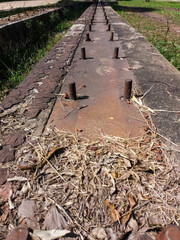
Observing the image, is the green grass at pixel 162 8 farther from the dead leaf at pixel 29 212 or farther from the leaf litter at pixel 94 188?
the dead leaf at pixel 29 212

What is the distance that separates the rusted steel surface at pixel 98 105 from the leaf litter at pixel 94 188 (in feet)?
0.61

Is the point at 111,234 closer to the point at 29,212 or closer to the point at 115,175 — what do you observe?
the point at 115,175

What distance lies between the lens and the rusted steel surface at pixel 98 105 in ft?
5.78

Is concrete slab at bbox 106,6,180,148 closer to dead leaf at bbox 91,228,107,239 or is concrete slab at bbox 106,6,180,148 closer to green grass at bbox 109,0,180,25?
dead leaf at bbox 91,228,107,239

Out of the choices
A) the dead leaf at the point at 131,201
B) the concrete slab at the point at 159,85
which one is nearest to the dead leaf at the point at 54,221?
the dead leaf at the point at 131,201

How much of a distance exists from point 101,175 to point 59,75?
1969 mm

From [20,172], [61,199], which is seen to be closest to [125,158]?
[61,199]

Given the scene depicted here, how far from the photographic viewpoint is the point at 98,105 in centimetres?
211

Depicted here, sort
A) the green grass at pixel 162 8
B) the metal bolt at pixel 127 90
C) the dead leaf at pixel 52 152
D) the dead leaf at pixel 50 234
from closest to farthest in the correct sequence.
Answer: the dead leaf at pixel 50 234
the dead leaf at pixel 52 152
the metal bolt at pixel 127 90
the green grass at pixel 162 8

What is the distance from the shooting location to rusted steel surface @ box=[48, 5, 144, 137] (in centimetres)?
176

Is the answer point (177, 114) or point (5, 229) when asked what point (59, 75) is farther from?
point (5, 229)

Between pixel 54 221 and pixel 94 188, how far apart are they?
1.05ft

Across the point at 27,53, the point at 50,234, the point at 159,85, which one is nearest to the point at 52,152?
the point at 50,234

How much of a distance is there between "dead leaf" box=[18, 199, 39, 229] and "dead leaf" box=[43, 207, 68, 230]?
6 cm
